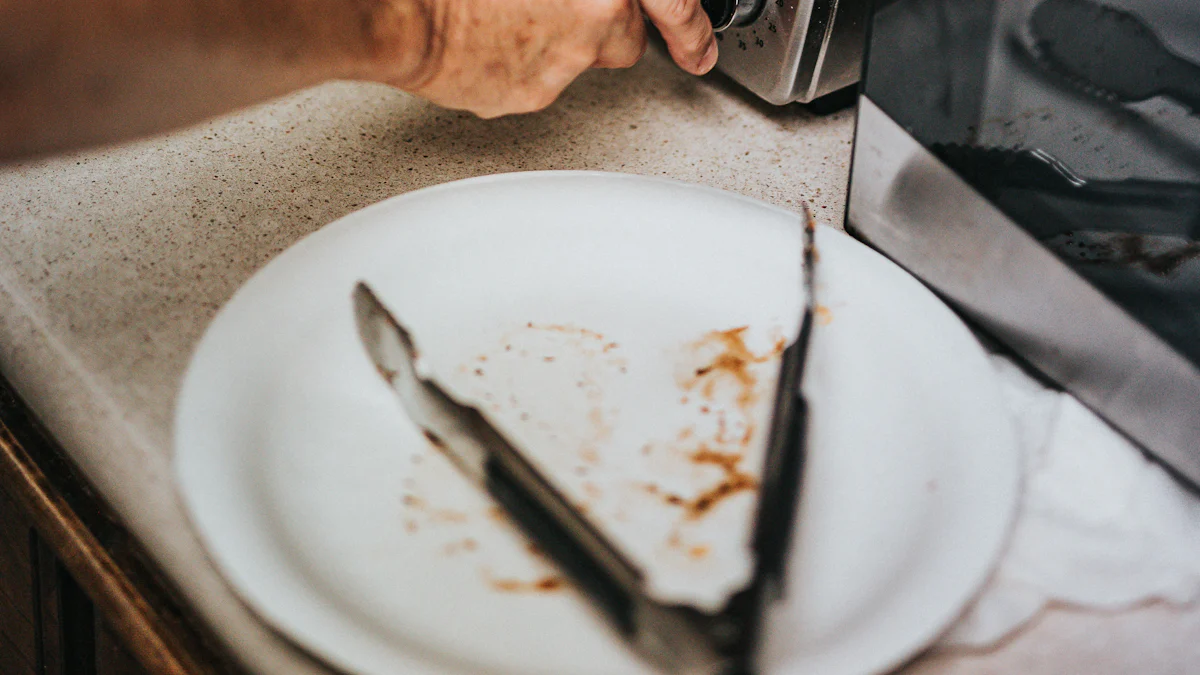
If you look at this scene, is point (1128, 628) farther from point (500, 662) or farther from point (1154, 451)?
point (500, 662)

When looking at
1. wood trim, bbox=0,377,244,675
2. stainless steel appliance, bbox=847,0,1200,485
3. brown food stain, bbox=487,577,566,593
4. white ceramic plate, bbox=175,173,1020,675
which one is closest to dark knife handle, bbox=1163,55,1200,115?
stainless steel appliance, bbox=847,0,1200,485

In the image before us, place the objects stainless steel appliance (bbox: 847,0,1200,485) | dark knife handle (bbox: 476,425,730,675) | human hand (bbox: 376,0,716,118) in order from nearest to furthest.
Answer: dark knife handle (bbox: 476,425,730,675) < stainless steel appliance (bbox: 847,0,1200,485) < human hand (bbox: 376,0,716,118)

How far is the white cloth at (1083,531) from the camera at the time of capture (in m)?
0.37

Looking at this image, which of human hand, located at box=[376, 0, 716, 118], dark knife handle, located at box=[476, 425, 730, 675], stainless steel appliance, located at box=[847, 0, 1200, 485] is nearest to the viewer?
dark knife handle, located at box=[476, 425, 730, 675]

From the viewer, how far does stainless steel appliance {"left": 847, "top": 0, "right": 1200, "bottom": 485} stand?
401 millimetres

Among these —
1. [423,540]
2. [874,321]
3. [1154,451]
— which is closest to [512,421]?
[423,540]

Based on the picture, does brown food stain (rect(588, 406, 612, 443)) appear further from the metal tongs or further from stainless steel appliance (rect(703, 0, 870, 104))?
stainless steel appliance (rect(703, 0, 870, 104))

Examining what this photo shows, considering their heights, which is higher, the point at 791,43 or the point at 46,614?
the point at 791,43

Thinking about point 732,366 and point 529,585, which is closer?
point 529,585

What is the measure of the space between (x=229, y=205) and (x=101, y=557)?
0.87 feet

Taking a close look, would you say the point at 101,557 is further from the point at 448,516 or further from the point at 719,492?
the point at 719,492

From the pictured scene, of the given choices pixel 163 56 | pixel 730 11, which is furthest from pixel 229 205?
pixel 730 11

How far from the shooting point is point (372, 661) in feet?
0.95

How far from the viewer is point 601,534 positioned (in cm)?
33
